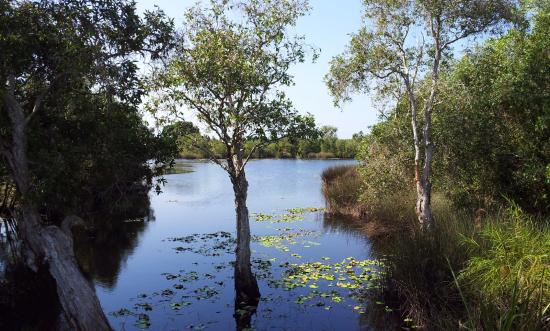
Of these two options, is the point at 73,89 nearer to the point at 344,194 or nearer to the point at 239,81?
the point at 239,81

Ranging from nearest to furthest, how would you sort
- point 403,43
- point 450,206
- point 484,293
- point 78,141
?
point 484,293 < point 78,141 < point 403,43 < point 450,206

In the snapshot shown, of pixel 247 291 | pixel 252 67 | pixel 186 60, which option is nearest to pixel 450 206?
pixel 247 291

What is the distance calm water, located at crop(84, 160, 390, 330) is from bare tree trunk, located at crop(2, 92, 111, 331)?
252 centimetres

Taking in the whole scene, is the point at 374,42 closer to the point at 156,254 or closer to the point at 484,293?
the point at 484,293

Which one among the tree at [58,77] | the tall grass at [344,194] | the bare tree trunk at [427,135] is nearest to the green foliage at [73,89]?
the tree at [58,77]

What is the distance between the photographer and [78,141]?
9742 mm

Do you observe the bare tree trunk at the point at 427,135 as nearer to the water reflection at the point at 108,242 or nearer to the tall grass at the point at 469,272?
the tall grass at the point at 469,272

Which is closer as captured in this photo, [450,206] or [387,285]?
[387,285]

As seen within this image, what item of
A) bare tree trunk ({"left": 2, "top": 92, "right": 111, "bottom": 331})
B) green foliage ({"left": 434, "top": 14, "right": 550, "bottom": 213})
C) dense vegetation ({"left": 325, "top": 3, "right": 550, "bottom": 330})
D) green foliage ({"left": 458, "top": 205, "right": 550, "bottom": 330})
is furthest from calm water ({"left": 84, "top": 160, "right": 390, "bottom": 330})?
green foliage ({"left": 434, "top": 14, "right": 550, "bottom": 213})

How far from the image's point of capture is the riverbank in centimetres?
Answer: 616

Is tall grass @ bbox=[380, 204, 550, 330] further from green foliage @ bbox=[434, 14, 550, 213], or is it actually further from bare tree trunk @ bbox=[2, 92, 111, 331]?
bare tree trunk @ bbox=[2, 92, 111, 331]

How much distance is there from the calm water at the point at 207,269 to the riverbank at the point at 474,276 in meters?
1.59

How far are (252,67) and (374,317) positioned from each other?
689cm

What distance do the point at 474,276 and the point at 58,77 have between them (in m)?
8.96
